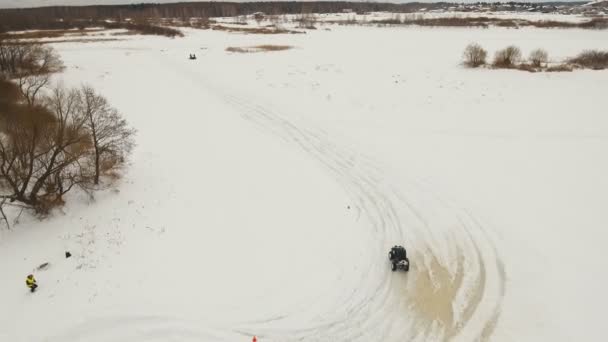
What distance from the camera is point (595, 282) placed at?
11.3 m

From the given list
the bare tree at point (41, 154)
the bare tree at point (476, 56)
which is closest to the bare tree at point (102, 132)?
the bare tree at point (41, 154)

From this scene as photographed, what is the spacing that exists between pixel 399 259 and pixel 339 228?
3262 millimetres

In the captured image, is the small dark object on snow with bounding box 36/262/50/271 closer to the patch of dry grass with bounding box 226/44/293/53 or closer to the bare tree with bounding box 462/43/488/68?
the bare tree with bounding box 462/43/488/68

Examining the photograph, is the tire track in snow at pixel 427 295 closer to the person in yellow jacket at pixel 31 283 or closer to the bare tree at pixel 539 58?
the person in yellow jacket at pixel 31 283

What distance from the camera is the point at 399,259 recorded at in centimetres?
1198

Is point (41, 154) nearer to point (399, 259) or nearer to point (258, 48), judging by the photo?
point (399, 259)

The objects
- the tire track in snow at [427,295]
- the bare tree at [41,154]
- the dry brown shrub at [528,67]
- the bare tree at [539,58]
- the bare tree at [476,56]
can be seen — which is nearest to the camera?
the tire track in snow at [427,295]

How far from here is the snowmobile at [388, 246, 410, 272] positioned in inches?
465

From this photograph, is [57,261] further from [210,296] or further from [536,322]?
[536,322]

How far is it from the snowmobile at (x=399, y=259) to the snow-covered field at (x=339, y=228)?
0.37m

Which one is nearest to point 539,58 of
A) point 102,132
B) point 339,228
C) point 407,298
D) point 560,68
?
point 560,68

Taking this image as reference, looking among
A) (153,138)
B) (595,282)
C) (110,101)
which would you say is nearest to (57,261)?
(153,138)

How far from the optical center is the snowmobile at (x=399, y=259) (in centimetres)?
1181

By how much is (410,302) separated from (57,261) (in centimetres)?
1309
